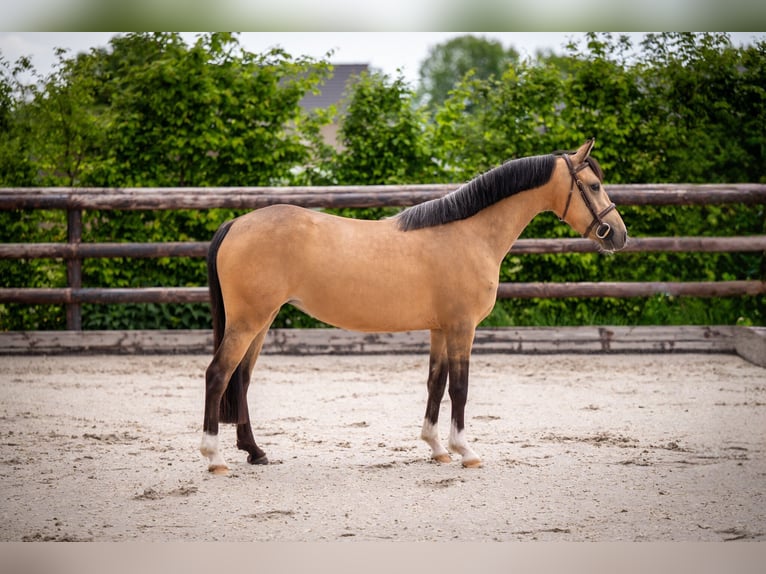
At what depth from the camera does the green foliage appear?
8.59 m

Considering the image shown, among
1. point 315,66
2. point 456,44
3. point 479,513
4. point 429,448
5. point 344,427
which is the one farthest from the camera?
point 456,44

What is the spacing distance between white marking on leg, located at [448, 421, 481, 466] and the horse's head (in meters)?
1.24

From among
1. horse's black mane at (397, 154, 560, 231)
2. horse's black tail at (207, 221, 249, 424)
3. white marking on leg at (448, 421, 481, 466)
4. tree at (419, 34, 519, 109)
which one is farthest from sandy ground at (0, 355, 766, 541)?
tree at (419, 34, 519, 109)

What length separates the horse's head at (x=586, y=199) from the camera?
4406 millimetres

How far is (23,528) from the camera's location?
329cm

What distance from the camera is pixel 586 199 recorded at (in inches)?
174

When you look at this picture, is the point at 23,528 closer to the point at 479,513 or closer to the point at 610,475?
the point at 479,513

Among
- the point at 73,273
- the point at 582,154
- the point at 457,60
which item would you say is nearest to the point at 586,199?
the point at 582,154

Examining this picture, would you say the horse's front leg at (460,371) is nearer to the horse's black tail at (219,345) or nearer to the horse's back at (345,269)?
the horse's back at (345,269)

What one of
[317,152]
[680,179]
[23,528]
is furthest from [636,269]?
[23,528]

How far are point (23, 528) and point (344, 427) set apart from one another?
8.05ft

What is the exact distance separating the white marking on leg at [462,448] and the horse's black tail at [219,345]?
1.10 m

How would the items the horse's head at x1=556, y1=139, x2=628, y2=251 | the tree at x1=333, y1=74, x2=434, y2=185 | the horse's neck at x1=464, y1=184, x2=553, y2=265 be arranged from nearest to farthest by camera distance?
the horse's head at x1=556, y1=139, x2=628, y2=251
the horse's neck at x1=464, y1=184, x2=553, y2=265
the tree at x1=333, y1=74, x2=434, y2=185

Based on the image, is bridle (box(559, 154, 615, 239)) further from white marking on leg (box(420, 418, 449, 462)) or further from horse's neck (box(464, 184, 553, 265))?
white marking on leg (box(420, 418, 449, 462))
